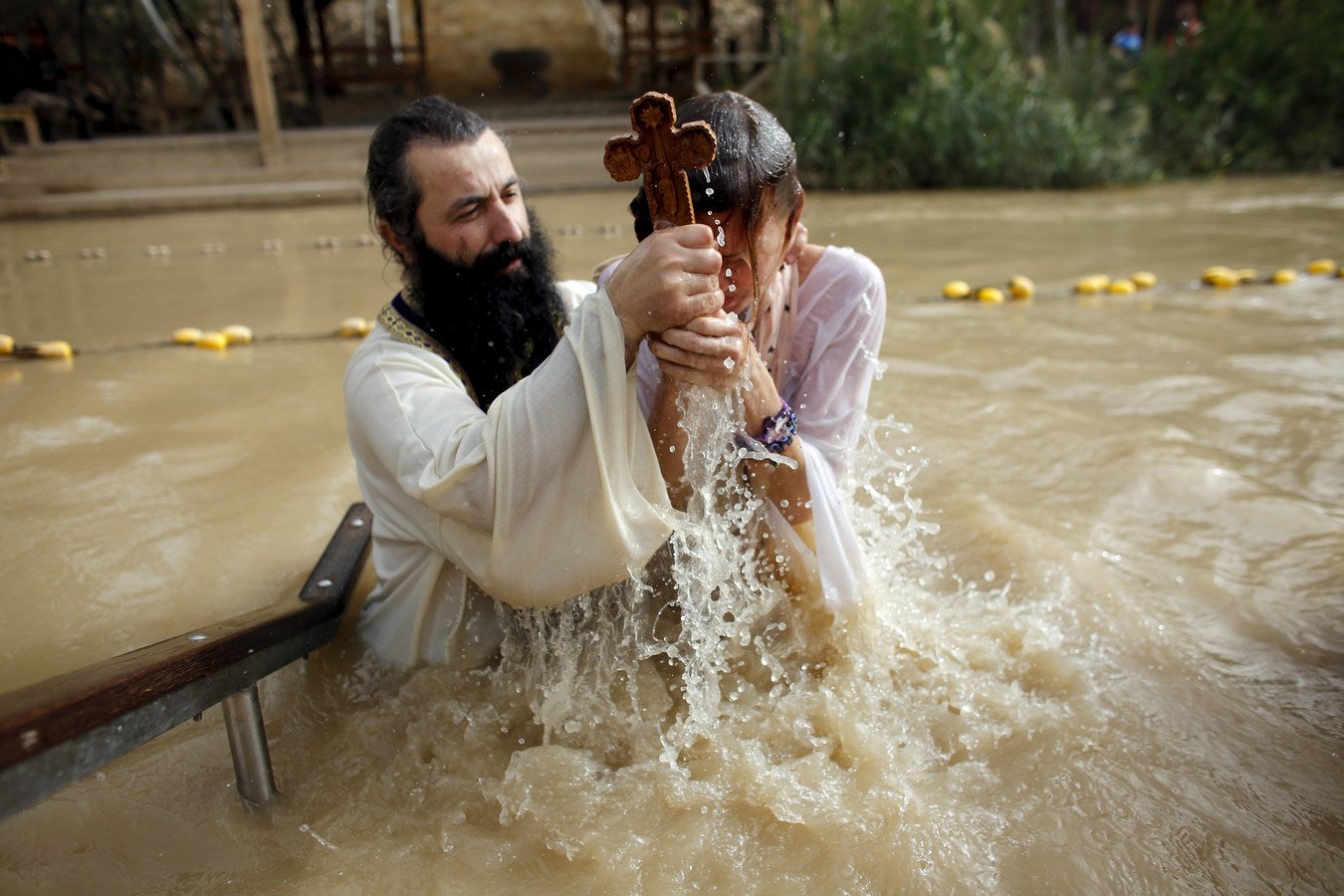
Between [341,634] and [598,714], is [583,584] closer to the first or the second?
[598,714]

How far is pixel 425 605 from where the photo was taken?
2275mm

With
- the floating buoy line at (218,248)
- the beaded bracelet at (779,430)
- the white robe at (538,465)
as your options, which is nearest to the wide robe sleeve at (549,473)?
the white robe at (538,465)

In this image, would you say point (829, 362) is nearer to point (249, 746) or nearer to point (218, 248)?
point (249, 746)

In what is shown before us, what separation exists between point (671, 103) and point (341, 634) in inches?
73.6

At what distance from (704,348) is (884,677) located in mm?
1152

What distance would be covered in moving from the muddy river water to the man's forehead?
1.18 meters

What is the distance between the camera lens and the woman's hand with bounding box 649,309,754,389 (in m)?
1.56

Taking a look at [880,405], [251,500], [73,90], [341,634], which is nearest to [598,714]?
[341,634]

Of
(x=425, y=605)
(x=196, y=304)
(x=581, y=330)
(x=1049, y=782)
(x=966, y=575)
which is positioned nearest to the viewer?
(x=581, y=330)

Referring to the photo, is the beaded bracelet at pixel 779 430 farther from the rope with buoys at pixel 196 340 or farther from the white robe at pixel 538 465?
the rope with buoys at pixel 196 340

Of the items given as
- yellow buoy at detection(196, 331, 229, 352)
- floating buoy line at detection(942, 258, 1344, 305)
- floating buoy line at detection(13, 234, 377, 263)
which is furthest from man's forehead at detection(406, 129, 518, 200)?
floating buoy line at detection(13, 234, 377, 263)

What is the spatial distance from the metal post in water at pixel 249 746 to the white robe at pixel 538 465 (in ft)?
1.56

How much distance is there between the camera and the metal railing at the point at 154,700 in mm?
1168

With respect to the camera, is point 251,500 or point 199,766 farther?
point 251,500
